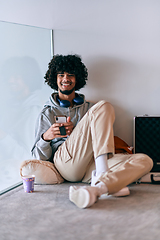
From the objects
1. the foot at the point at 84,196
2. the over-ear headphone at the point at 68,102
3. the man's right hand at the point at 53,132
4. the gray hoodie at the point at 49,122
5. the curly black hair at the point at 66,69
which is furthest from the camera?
the curly black hair at the point at 66,69

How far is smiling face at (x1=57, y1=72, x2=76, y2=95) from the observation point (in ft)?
7.83

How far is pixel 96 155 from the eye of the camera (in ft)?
5.65

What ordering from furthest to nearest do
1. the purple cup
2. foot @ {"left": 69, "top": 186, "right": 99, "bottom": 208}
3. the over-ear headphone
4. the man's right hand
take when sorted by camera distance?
1. the over-ear headphone
2. the man's right hand
3. the purple cup
4. foot @ {"left": 69, "top": 186, "right": 99, "bottom": 208}

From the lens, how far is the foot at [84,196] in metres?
1.48

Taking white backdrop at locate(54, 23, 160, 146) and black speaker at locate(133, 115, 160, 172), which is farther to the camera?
white backdrop at locate(54, 23, 160, 146)

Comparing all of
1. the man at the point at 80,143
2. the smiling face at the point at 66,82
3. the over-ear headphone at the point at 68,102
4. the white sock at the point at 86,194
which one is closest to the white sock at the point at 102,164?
the man at the point at 80,143

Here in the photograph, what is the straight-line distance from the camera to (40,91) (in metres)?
2.65

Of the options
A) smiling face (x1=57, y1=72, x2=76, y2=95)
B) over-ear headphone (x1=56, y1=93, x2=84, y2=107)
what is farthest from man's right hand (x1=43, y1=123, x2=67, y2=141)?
smiling face (x1=57, y1=72, x2=76, y2=95)

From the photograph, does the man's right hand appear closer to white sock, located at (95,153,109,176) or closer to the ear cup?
the ear cup

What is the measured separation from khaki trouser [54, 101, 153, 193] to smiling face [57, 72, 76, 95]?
0.57 m

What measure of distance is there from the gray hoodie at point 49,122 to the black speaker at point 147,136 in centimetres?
55

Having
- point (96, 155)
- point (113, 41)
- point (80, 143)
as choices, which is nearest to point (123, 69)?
point (113, 41)

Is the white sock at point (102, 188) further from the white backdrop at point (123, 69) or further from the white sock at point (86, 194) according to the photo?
the white backdrop at point (123, 69)

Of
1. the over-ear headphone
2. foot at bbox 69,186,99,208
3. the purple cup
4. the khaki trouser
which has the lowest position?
the purple cup
